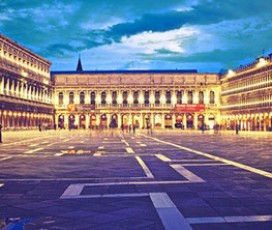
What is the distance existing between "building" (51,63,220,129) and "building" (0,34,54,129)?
30.1 ft

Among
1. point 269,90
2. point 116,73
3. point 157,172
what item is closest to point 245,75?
point 269,90

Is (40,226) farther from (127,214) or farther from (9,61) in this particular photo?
(9,61)

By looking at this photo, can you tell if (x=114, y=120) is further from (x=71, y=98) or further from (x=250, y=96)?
(x=250, y=96)

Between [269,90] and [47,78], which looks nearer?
[269,90]

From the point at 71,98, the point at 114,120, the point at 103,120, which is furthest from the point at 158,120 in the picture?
the point at 71,98

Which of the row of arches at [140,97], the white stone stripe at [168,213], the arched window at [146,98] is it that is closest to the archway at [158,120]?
the row of arches at [140,97]

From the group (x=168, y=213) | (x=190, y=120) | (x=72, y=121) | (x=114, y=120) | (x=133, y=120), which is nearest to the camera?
(x=168, y=213)

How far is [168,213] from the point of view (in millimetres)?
6434

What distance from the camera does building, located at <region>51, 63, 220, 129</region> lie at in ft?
341

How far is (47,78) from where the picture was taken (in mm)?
97062

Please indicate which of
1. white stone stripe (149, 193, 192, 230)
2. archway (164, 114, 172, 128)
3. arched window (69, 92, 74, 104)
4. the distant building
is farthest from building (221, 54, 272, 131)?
white stone stripe (149, 193, 192, 230)

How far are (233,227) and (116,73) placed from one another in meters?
101

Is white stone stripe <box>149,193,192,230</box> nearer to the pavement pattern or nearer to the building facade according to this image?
the pavement pattern

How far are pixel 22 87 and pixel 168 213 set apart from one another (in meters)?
72.7
